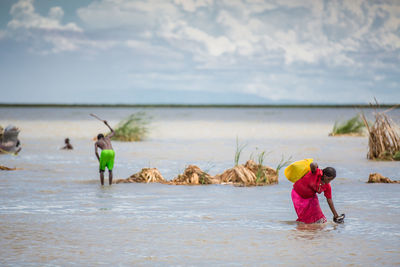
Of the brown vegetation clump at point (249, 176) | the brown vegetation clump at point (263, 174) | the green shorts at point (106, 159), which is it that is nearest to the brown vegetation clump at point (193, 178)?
the brown vegetation clump at point (249, 176)

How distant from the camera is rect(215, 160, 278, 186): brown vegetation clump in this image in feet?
43.4

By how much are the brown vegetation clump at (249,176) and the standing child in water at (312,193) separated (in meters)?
4.32

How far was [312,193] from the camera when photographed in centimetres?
856

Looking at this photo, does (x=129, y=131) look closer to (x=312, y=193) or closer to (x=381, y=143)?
(x=381, y=143)

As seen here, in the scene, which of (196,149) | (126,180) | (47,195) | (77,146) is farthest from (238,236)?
(77,146)

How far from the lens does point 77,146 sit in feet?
78.9

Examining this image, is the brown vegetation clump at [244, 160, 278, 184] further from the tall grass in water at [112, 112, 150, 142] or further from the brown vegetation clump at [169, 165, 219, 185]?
the tall grass in water at [112, 112, 150, 142]

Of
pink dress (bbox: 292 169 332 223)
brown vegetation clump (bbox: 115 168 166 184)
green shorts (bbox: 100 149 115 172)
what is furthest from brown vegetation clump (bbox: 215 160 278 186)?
pink dress (bbox: 292 169 332 223)

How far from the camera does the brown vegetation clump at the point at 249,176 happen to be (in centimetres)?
1322

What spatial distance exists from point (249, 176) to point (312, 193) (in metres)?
4.78

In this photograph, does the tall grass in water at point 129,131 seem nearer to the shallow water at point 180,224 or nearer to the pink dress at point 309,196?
the shallow water at point 180,224

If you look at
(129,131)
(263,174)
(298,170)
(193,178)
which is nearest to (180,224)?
(298,170)

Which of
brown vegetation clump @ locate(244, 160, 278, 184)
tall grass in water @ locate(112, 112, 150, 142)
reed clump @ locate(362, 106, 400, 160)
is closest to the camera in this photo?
brown vegetation clump @ locate(244, 160, 278, 184)

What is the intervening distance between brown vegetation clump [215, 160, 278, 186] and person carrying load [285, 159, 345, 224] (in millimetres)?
4327
